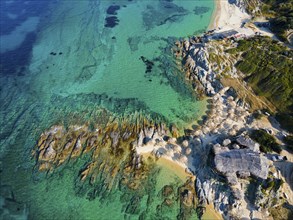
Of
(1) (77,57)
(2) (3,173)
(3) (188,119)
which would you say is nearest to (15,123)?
(2) (3,173)

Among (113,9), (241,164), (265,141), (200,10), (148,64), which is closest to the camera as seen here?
(241,164)

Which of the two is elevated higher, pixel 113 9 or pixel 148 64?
pixel 113 9

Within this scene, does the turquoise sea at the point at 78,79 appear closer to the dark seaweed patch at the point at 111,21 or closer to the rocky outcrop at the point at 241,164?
the dark seaweed patch at the point at 111,21

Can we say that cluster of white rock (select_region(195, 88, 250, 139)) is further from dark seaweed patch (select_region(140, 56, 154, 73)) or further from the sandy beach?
the sandy beach

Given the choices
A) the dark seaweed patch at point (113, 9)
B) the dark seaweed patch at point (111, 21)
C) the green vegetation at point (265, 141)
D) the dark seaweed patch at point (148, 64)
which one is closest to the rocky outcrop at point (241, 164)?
the green vegetation at point (265, 141)

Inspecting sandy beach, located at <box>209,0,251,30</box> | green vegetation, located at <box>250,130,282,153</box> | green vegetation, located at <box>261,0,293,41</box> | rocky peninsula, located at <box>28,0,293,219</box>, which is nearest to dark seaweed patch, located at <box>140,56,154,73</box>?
rocky peninsula, located at <box>28,0,293,219</box>

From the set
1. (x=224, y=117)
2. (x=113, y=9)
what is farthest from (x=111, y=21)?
(x=224, y=117)

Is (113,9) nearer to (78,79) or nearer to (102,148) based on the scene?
(78,79)
